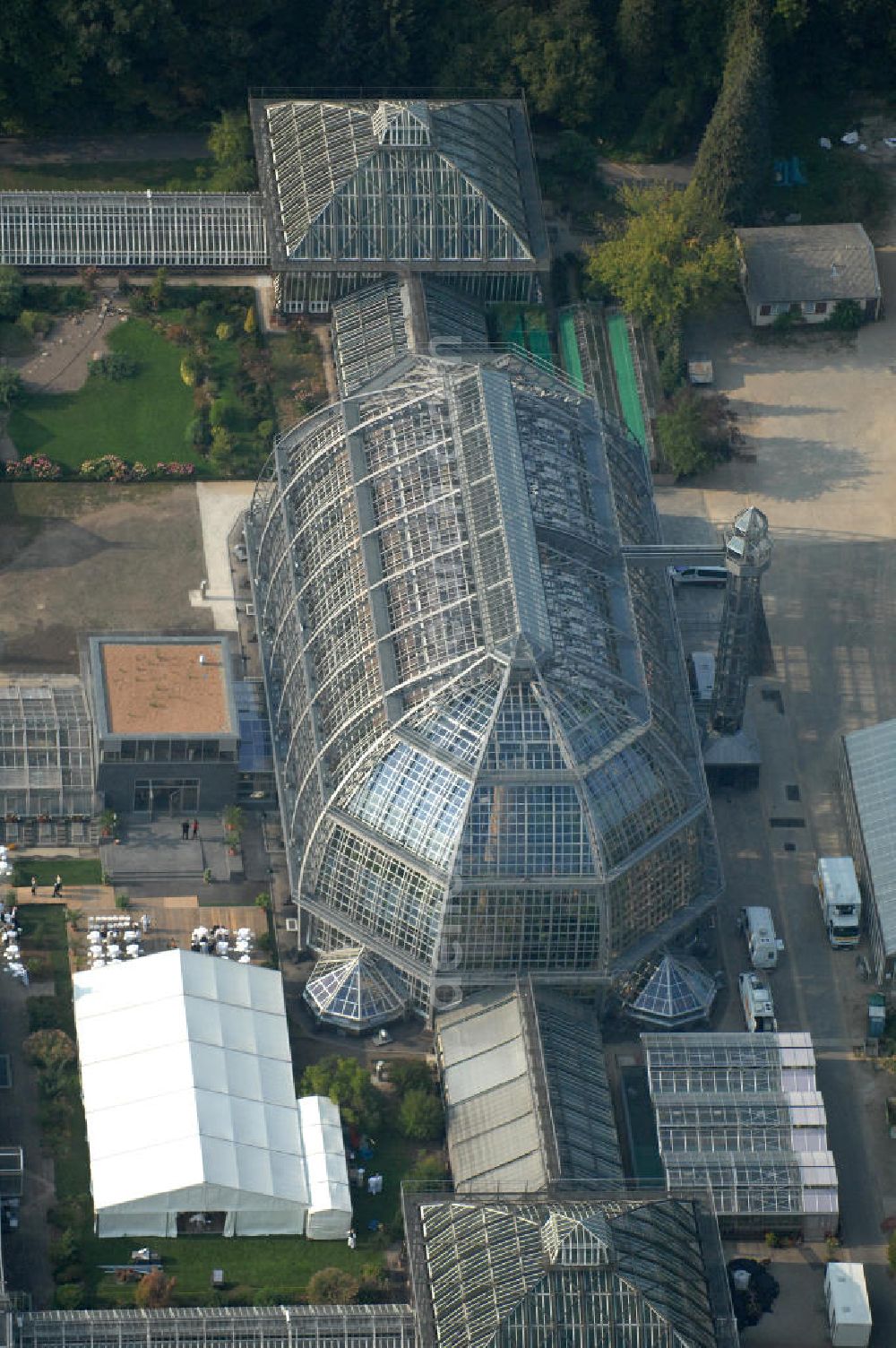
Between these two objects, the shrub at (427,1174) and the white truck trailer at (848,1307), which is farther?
the shrub at (427,1174)

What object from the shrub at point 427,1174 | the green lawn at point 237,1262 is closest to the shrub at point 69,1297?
the green lawn at point 237,1262

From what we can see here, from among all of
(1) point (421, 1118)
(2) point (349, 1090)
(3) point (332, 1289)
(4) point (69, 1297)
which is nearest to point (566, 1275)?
(3) point (332, 1289)

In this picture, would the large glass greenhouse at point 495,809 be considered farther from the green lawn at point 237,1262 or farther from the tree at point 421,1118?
the green lawn at point 237,1262

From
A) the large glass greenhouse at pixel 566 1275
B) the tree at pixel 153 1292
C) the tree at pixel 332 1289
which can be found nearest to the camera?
the large glass greenhouse at pixel 566 1275

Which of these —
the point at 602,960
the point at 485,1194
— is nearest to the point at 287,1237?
the point at 485,1194

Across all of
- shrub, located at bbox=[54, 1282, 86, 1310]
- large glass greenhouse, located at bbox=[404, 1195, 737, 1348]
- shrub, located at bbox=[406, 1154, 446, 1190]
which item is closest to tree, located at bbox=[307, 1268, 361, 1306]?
large glass greenhouse, located at bbox=[404, 1195, 737, 1348]

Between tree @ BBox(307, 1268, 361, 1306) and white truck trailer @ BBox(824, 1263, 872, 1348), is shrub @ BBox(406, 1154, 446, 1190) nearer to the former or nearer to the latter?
tree @ BBox(307, 1268, 361, 1306)
